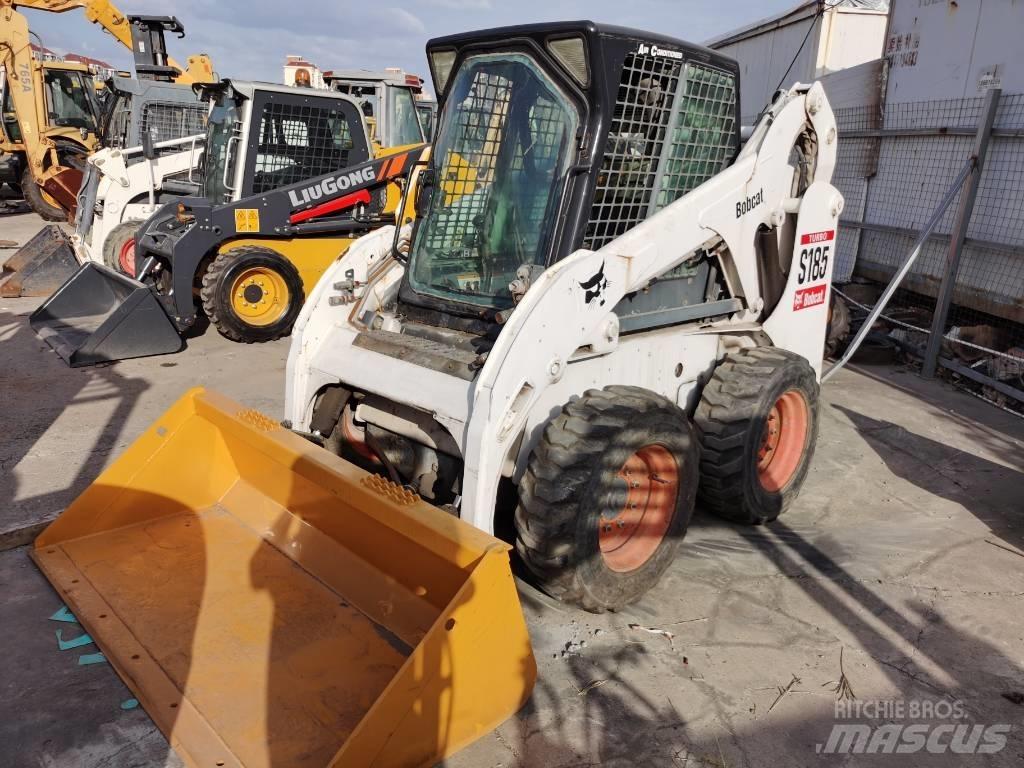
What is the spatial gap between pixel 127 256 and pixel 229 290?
2974 mm

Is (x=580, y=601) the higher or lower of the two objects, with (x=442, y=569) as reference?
lower

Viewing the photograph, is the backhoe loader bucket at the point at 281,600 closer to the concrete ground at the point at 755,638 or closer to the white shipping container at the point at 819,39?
the concrete ground at the point at 755,638

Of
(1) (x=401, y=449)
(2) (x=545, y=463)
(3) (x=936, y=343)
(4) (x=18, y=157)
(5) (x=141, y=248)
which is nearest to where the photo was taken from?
(2) (x=545, y=463)

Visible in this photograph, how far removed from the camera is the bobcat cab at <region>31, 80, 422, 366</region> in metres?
7.66

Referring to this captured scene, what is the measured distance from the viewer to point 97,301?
332 inches

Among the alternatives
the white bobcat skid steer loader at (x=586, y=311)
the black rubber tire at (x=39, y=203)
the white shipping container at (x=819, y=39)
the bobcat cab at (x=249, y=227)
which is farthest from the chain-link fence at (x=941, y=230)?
the black rubber tire at (x=39, y=203)

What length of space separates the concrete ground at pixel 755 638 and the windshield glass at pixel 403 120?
20.0 feet

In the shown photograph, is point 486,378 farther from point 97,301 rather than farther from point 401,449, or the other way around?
point 97,301

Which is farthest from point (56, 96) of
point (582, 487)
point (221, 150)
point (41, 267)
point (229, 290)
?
point (582, 487)

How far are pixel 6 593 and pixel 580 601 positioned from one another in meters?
→ 2.56

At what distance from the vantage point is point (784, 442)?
4.59m

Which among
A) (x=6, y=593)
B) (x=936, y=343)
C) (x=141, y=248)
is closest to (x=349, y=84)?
(x=141, y=248)

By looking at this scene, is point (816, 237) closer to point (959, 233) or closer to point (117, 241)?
point (959, 233)
